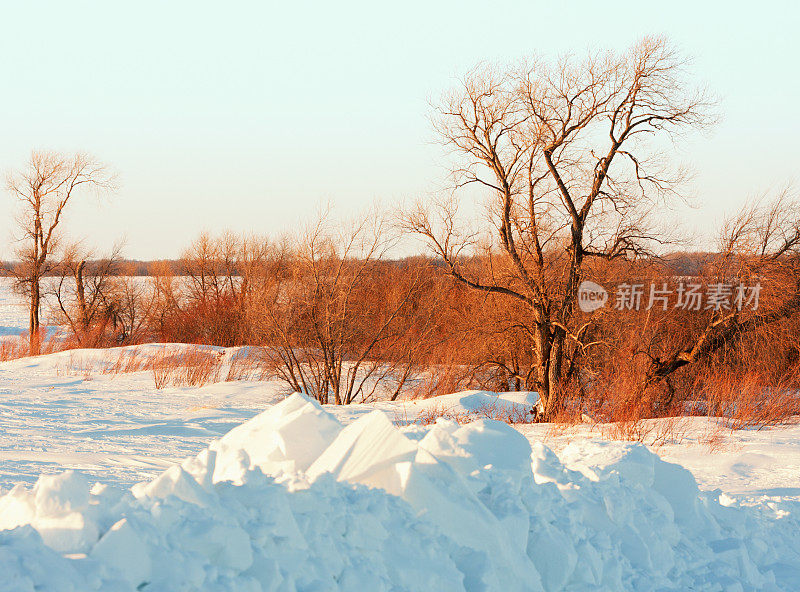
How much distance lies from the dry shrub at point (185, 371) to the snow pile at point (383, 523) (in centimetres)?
1218

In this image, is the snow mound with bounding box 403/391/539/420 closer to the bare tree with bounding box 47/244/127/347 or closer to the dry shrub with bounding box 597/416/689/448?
the dry shrub with bounding box 597/416/689/448

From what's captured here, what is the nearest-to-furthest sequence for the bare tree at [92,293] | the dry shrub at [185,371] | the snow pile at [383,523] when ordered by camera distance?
the snow pile at [383,523] → the dry shrub at [185,371] → the bare tree at [92,293]

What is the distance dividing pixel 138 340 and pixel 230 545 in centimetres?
3195

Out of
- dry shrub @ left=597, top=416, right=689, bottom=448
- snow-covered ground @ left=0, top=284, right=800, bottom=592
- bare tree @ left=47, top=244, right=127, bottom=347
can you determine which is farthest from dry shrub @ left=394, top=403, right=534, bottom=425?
bare tree @ left=47, top=244, right=127, bottom=347

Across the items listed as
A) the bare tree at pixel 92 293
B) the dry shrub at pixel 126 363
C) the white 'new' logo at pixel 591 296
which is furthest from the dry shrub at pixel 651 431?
the bare tree at pixel 92 293

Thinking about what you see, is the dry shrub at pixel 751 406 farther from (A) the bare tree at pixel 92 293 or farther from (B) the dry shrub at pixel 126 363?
(A) the bare tree at pixel 92 293

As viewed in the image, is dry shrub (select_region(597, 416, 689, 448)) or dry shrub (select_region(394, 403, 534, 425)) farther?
dry shrub (select_region(394, 403, 534, 425))

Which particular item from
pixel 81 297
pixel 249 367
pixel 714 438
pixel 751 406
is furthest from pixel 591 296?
pixel 81 297

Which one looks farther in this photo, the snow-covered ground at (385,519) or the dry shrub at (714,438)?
the dry shrub at (714,438)

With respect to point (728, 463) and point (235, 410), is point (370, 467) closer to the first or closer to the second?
point (728, 463)

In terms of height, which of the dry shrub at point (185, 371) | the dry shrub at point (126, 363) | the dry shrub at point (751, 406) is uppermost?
the dry shrub at point (751, 406)

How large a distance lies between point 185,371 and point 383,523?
1472cm

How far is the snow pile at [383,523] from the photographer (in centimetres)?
197

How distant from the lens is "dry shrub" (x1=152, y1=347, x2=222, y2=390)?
1512 centimetres
